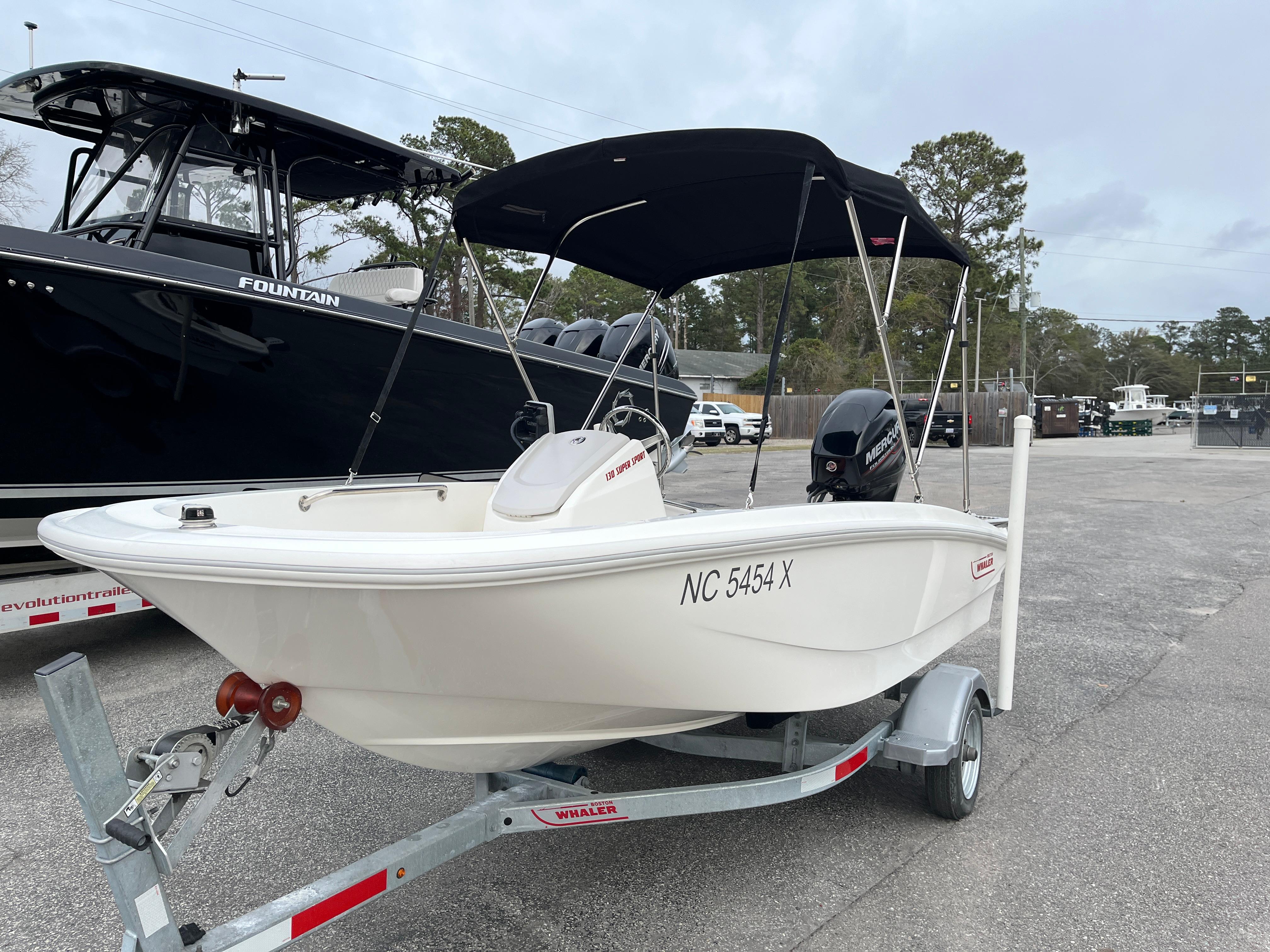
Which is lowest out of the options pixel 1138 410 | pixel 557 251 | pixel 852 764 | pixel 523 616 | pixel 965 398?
pixel 852 764

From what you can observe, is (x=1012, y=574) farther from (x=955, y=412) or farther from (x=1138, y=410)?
(x=1138, y=410)

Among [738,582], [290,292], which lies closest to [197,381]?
[290,292]

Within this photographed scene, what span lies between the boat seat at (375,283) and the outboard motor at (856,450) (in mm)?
2601

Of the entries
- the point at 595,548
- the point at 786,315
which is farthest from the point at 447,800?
the point at 786,315

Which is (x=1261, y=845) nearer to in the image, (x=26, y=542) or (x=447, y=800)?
(x=447, y=800)

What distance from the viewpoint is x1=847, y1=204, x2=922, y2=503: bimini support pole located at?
8.79 feet

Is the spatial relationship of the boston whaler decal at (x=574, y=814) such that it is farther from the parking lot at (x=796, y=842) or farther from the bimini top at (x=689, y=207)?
the bimini top at (x=689, y=207)

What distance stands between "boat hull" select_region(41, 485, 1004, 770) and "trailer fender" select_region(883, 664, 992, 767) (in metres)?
0.30

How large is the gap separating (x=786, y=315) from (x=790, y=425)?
22.5 metres

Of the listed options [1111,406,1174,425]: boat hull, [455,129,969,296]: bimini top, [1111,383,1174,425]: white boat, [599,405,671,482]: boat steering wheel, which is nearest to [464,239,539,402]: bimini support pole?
[455,129,969,296]: bimini top

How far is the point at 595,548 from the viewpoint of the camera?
1.75 meters

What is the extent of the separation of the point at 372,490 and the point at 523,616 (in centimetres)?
153

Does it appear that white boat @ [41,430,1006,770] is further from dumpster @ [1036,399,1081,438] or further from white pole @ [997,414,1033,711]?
dumpster @ [1036,399,1081,438]

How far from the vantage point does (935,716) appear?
2709 millimetres
